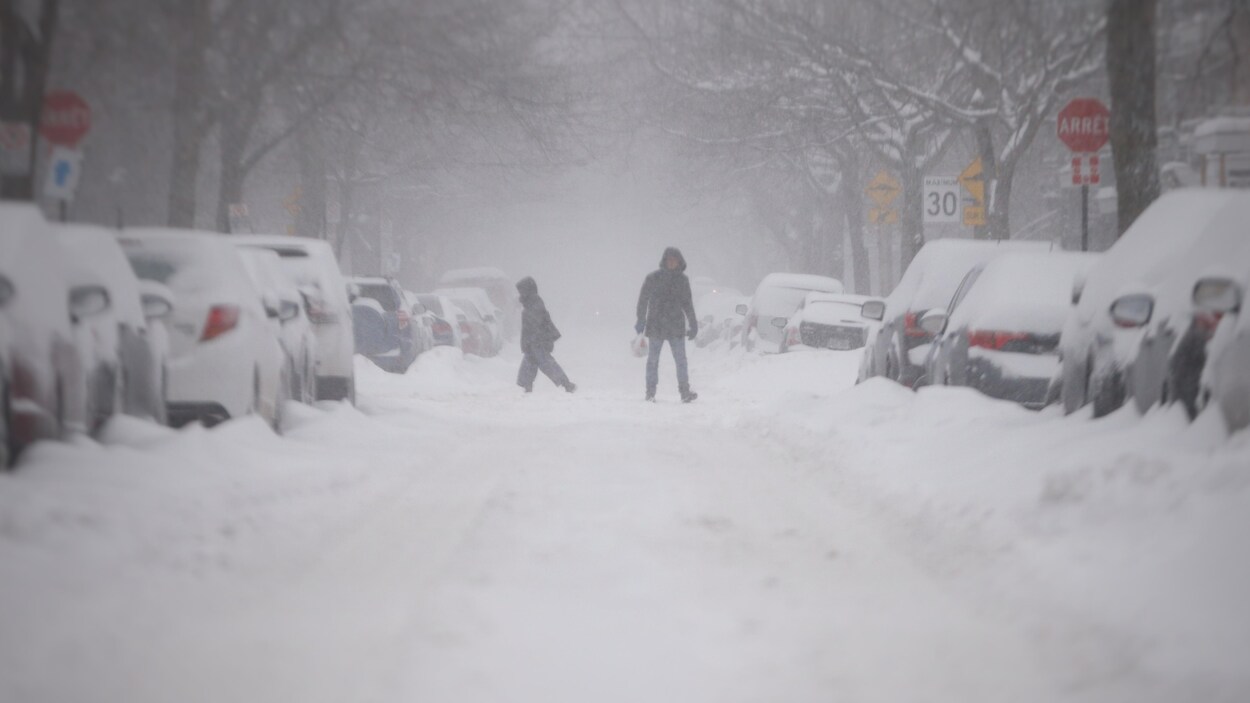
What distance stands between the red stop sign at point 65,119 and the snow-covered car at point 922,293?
7664 mm

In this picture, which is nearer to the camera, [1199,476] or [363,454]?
[1199,476]

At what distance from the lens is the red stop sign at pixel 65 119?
1124 cm

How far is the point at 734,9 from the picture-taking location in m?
20.8

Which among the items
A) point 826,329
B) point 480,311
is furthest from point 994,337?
point 480,311

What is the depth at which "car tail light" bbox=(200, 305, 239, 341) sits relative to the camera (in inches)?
355

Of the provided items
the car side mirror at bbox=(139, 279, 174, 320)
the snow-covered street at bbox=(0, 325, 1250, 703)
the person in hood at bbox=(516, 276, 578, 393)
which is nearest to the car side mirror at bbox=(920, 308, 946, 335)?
the snow-covered street at bbox=(0, 325, 1250, 703)

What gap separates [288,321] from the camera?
11188 mm

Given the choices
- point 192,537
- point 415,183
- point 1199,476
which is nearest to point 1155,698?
point 1199,476

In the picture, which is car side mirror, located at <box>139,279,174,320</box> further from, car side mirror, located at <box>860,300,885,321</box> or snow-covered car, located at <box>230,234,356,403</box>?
car side mirror, located at <box>860,300,885,321</box>

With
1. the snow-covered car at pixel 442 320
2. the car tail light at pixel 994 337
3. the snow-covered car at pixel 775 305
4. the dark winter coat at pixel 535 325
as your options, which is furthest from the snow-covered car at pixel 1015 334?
the snow-covered car at pixel 442 320

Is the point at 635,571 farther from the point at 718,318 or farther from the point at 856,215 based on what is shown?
the point at 718,318

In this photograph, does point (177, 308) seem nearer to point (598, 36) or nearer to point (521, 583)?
point (521, 583)

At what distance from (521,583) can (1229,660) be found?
267cm

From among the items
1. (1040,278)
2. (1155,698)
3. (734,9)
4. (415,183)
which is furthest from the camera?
(415,183)
